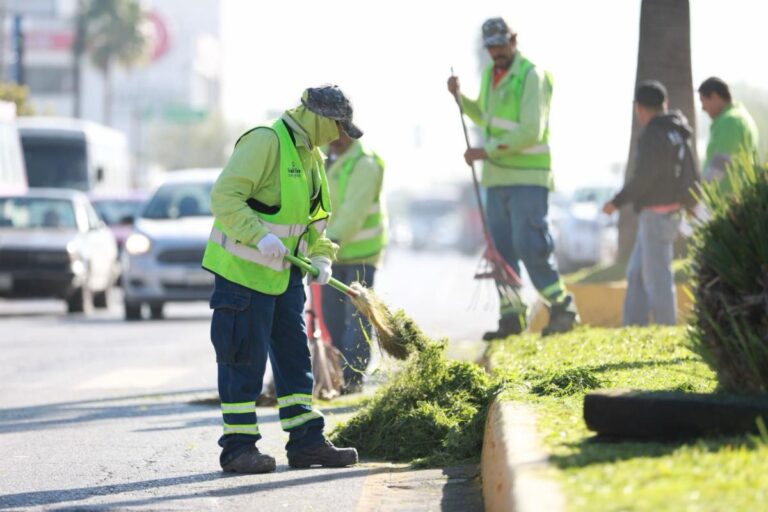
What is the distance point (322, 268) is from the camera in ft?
27.2

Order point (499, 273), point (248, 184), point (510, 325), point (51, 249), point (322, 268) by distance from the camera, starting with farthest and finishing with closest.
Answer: point (51, 249), point (510, 325), point (499, 273), point (322, 268), point (248, 184)

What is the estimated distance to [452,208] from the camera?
86.1m

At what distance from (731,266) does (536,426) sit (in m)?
0.98

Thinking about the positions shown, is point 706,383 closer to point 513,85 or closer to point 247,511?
point 247,511

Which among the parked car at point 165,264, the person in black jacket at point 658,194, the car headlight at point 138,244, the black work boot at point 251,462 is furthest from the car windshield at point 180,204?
the black work boot at point 251,462

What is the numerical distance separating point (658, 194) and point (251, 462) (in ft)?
18.1

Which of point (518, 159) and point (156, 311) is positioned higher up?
point (518, 159)

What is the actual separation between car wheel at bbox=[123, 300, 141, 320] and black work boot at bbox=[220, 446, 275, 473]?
13.8 meters

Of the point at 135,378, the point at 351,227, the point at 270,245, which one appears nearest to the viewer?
the point at 270,245

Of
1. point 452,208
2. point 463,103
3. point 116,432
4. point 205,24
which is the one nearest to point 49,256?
point 463,103

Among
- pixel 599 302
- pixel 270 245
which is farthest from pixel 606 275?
pixel 270 245

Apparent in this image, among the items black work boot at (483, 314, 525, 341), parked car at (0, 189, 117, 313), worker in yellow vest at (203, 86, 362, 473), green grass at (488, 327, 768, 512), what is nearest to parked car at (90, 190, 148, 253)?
parked car at (0, 189, 117, 313)

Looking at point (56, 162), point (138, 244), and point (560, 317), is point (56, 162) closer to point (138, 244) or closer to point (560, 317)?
point (138, 244)

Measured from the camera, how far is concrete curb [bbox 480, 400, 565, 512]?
17.5 feet
